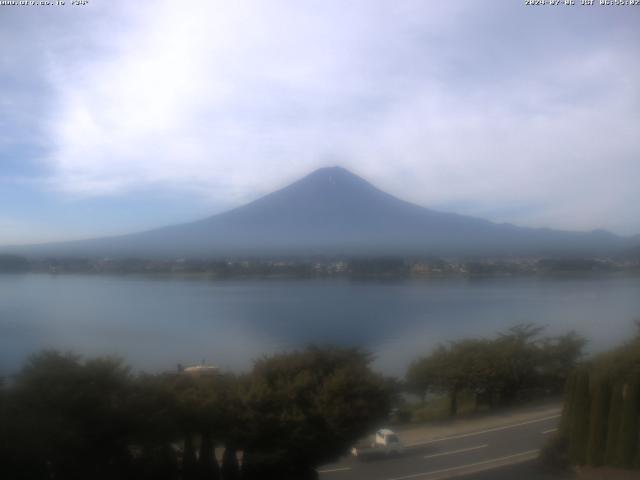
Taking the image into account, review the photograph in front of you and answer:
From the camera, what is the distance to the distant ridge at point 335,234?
9.17m

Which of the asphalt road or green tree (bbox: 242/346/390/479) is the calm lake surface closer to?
green tree (bbox: 242/346/390/479)

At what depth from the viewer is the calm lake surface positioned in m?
6.23

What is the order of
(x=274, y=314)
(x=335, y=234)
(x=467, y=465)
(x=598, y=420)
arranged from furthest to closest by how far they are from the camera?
(x=335, y=234) < (x=274, y=314) < (x=598, y=420) < (x=467, y=465)

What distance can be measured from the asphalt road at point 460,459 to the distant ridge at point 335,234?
3719 mm

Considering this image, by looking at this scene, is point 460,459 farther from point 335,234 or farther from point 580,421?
→ point 335,234

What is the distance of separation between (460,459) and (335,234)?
5.59 metres

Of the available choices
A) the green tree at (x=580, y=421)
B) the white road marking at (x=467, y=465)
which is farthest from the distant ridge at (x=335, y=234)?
the white road marking at (x=467, y=465)

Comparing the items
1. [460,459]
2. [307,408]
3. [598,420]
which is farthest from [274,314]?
[598,420]

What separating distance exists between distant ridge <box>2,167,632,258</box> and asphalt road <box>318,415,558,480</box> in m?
3.72

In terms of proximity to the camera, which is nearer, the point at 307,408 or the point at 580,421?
the point at 307,408

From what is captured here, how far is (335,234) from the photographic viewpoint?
11.1 metres

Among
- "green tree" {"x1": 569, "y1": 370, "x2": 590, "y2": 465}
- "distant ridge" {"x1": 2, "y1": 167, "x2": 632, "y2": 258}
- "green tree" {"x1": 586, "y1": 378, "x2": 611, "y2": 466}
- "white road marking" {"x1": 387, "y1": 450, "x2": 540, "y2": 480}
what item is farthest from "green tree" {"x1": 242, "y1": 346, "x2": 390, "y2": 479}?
"distant ridge" {"x1": 2, "y1": 167, "x2": 632, "y2": 258}

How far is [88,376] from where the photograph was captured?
534cm

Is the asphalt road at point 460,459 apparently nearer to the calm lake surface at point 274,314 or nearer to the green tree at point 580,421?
the green tree at point 580,421
